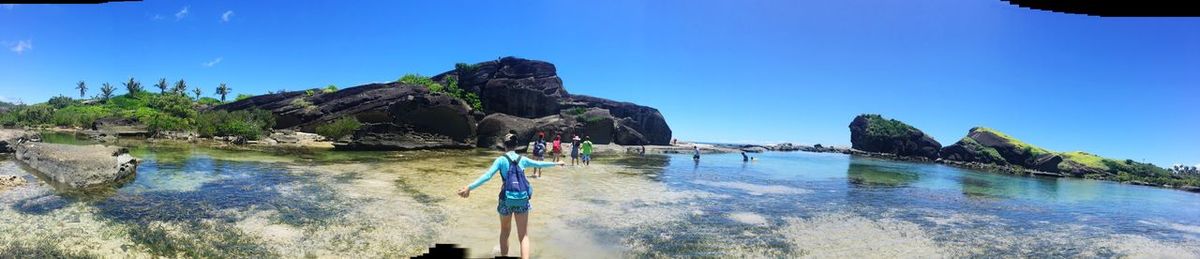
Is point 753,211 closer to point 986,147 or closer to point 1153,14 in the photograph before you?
point 1153,14

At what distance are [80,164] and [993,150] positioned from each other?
302 feet

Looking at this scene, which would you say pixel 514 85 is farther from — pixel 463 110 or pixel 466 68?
pixel 463 110

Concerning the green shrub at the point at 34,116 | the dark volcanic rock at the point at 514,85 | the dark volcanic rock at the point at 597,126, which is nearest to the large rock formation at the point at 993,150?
the dark volcanic rock at the point at 597,126

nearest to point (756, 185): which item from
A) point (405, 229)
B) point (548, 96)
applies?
point (405, 229)

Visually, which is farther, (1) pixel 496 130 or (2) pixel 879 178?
(1) pixel 496 130

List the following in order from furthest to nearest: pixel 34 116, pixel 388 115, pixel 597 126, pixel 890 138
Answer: pixel 890 138, pixel 597 126, pixel 34 116, pixel 388 115

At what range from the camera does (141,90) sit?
341ft

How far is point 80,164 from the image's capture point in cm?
1271

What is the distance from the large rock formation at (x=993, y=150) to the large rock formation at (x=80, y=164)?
79724 mm

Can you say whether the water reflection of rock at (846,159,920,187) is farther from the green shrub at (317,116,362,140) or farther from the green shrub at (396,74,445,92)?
the green shrub at (396,74,445,92)

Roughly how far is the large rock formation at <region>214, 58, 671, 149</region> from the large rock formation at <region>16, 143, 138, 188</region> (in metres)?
17.5

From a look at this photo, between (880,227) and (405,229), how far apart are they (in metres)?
10.8

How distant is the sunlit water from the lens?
26.9 feet

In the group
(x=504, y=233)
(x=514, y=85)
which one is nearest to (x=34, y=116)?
(x=514, y=85)
